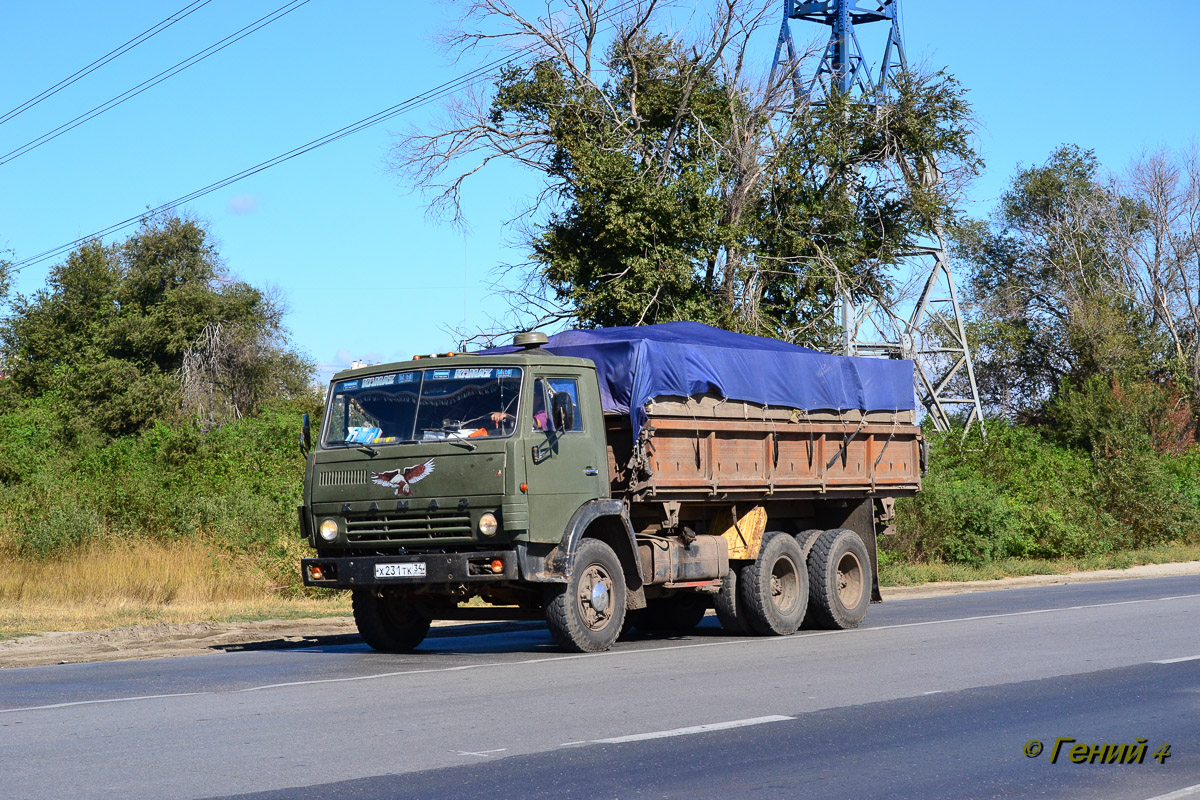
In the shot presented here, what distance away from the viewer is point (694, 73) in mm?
30141

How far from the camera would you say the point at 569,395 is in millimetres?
11773

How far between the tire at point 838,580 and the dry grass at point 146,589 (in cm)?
672

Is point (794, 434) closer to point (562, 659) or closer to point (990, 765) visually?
point (562, 659)

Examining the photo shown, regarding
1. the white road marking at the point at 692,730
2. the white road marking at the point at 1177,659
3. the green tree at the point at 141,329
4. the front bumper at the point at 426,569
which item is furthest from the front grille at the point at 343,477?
the green tree at the point at 141,329

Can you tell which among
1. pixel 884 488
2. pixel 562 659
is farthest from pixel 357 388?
pixel 884 488

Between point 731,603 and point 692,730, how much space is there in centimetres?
630

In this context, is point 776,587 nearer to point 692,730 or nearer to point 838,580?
point 838,580

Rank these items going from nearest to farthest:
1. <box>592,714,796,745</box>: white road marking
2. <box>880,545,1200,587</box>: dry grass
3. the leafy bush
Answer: <box>592,714,796,745</box>: white road marking → <box>880,545,1200,587</box>: dry grass → the leafy bush

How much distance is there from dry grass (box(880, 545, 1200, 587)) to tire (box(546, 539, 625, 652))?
44.0 ft

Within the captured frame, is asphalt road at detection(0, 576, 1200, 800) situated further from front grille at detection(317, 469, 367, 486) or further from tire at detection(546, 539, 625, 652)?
front grille at detection(317, 469, 367, 486)

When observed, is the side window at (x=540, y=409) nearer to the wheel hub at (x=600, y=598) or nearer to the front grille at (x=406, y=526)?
the front grille at (x=406, y=526)

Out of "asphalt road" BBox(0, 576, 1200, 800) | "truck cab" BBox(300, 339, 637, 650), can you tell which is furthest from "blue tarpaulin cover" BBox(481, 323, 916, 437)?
"asphalt road" BBox(0, 576, 1200, 800)

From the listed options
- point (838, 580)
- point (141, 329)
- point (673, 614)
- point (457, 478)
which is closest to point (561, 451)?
point (457, 478)

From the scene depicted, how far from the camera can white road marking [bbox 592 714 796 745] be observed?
7.28 metres
